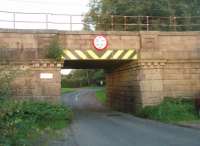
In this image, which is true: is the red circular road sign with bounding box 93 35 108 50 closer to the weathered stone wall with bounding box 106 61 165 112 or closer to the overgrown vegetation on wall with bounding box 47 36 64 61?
the overgrown vegetation on wall with bounding box 47 36 64 61

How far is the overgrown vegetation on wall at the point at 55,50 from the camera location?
Answer: 76.0 ft

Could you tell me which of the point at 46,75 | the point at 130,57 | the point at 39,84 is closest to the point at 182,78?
the point at 130,57

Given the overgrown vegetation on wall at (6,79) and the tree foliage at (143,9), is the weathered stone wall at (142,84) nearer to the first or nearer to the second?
the tree foliage at (143,9)

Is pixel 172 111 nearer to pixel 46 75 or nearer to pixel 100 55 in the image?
pixel 100 55

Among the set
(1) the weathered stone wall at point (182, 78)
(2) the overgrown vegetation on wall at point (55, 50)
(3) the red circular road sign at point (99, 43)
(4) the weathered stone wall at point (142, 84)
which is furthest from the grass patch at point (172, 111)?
(2) the overgrown vegetation on wall at point (55, 50)

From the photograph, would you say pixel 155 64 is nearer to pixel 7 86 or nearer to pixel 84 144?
pixel 84 144

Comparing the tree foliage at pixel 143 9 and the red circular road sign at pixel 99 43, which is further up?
the tree foliage at pixel 143 9

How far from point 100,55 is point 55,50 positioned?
2755mm

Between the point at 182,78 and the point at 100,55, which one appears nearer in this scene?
the point at 100,55

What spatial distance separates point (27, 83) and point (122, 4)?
68.6 ft

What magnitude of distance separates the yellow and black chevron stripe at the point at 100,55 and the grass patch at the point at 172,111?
3.20 metres

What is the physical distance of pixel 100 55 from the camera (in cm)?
2444

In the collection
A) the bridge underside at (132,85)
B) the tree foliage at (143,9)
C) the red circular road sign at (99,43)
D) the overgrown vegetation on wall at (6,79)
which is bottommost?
the bridge underside at (132,85)

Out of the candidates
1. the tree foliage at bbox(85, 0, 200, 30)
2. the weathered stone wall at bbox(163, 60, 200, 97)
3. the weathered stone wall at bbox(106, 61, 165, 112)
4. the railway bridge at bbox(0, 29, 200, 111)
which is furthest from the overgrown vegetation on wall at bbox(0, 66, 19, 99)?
the tree foliage at bbox(85, 0, 200, 30)
